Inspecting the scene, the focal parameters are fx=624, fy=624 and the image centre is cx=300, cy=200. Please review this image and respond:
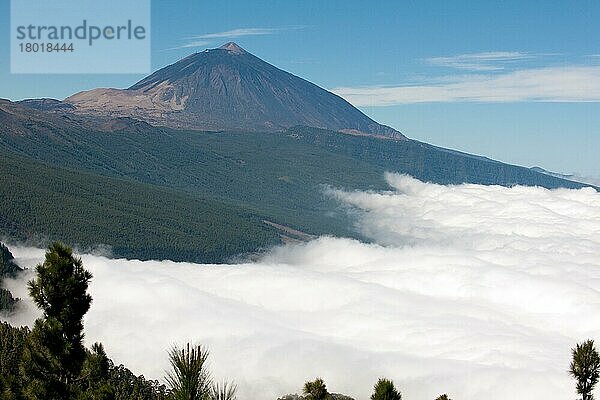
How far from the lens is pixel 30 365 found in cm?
2770

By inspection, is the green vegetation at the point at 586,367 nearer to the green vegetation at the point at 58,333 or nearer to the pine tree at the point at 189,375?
the green vegetation at the point at 58,333

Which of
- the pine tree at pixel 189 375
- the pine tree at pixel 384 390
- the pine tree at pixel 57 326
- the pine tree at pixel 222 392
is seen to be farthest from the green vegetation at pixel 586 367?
the pine tree at pixel 57 326

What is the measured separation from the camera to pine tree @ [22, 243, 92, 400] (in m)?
27.3

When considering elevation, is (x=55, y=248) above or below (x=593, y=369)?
above

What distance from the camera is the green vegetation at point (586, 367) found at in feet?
109

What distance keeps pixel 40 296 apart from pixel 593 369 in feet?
92.2

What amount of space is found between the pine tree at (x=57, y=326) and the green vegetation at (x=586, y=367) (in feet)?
82.6

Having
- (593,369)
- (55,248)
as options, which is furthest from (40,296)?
(593,369)

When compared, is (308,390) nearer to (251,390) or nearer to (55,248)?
(55,248)

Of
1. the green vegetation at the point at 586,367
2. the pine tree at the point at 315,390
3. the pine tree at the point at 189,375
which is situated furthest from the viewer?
the green vegetation at the point at 586,367

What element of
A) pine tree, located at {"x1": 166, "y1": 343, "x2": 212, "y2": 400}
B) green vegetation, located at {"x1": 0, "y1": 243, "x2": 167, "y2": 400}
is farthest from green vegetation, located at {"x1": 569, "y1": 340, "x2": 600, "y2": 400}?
pine tree, located at {"x1": 166, "y1": 343, "x2": 212, "y2": 400}

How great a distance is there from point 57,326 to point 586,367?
87.9 feet

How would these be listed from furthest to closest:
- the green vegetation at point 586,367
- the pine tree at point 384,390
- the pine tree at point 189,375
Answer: the green vegetation at point 586,367 < the pine tree at point 384,390 < the pine tree at point 189,375

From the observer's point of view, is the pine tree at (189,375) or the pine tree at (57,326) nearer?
the pine tree at (189,375)
